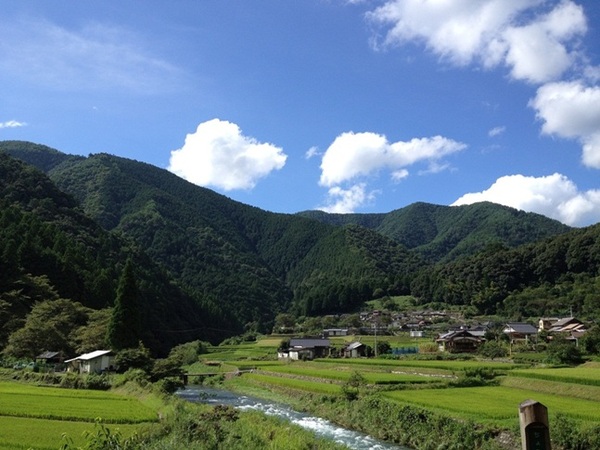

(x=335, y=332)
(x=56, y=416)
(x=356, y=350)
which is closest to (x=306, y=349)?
(x=356, y=350)

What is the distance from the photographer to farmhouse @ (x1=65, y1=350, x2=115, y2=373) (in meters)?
48.9

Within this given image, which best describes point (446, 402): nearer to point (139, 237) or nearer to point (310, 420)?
point (310, 420)

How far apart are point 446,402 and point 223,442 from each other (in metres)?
15.5

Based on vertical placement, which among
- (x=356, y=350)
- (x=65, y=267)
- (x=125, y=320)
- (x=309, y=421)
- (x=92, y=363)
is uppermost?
(x=65, y=267)

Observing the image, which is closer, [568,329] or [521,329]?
[568,329]

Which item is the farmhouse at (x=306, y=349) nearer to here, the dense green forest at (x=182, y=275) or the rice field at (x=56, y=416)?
the dense green forest at (x=182, y=275)

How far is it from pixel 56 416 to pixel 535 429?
71.3 feet

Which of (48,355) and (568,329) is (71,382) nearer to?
(48,355)

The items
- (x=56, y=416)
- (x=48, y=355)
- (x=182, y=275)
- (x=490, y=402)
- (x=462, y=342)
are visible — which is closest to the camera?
(x=56, y=416)

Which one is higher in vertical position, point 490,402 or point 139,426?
point 139,426

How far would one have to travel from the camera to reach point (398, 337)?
94.8 metres

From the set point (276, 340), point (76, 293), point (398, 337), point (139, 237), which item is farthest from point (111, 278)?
point (139, 237)

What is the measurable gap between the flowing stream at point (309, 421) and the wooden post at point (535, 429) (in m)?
16.3

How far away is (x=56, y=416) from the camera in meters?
23.0
